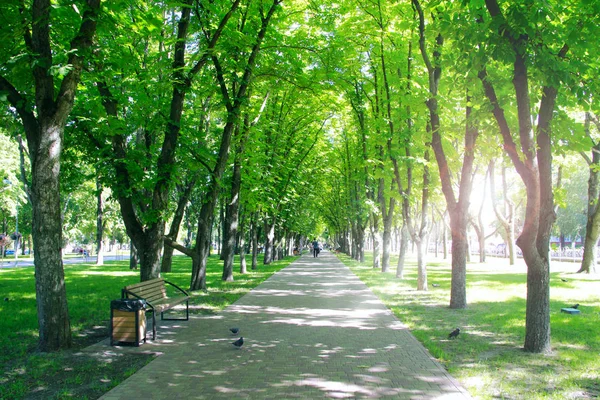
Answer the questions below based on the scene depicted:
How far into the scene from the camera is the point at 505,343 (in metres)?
7.47

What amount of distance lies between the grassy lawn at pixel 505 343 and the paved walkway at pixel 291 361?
1.42 feet

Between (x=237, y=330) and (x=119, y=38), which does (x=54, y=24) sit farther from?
(x=237, y=330)

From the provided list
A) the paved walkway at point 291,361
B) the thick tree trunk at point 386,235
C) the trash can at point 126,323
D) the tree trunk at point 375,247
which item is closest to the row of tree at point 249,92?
the trash can at point 126,323

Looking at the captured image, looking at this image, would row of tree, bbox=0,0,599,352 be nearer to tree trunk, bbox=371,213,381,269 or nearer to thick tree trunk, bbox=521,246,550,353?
thick tree trunk, bbox=521,246,550,353

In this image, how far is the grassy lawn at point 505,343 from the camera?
17.4ft

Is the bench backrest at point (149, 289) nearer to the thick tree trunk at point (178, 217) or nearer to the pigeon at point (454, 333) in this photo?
the thick tree trunk at point (178, 217)

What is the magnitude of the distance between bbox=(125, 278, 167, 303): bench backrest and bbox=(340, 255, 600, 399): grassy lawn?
504 cm

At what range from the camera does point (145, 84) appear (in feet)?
34.3

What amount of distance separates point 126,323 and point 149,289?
135 centimetres

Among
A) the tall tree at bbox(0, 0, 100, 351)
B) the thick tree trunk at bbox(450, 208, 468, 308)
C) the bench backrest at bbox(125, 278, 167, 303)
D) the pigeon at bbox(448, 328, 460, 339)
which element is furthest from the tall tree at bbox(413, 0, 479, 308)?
the tall tree at bbox(0, 0, 100, 351)

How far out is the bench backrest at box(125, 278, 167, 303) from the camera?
25.6ft

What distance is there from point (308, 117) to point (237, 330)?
2000 cm

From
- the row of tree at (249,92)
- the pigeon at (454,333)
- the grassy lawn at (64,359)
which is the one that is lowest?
the grassy lawn at (64,359)

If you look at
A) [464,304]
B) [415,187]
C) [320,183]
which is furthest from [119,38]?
[320,183]
